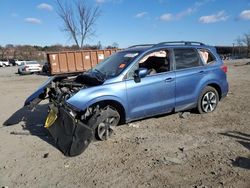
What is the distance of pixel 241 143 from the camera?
5.59 meters

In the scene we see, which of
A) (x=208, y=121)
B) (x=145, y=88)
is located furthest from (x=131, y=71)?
(x=208, y=121)

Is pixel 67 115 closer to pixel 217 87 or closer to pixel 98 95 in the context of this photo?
pixel 98 95

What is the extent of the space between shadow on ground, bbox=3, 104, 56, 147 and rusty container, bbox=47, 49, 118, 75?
17935 millimetres

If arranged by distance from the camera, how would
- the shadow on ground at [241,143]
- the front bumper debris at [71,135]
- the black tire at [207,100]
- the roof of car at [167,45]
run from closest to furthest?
the shadow on ground at [241,143] → the front bumper debris at [71,135] → the roof of car at [167,45] → the black tire at [207,100]

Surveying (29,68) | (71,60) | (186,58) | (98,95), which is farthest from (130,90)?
(29,68)

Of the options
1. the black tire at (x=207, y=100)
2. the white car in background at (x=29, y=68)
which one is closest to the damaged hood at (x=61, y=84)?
the black tire at (x=207, y=100)

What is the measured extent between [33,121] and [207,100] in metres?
4.33

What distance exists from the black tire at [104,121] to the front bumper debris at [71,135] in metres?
0.30

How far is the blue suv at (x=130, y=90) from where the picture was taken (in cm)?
581

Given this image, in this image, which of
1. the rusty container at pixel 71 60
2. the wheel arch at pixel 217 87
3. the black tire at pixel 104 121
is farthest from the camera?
the rusty container at pixel 71 60

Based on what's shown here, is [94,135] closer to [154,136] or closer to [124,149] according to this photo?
[124,149]

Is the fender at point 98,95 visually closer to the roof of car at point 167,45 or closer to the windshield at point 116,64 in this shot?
the windshield at point 116,64

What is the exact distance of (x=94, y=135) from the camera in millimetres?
5941

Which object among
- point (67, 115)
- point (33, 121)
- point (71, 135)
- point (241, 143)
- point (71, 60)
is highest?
point (71, 60)
